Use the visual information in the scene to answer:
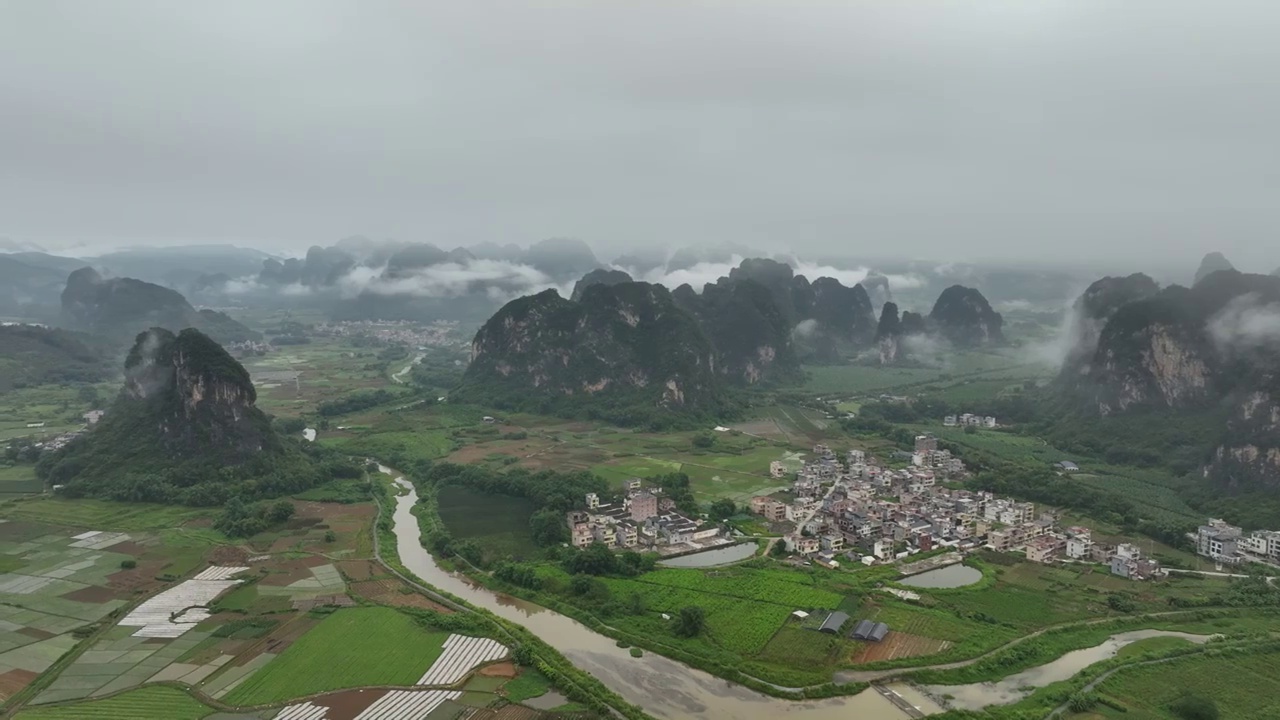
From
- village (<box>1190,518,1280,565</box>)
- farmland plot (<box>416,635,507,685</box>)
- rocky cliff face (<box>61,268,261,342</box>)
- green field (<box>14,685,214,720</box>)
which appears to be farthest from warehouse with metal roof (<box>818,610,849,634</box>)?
rocky cliff face (<box>61,268,261,342</box>)

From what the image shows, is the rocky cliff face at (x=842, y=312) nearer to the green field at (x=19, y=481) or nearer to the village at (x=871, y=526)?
the village at (x=871, y=526)

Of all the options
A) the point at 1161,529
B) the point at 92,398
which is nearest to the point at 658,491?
the point at 1161,529

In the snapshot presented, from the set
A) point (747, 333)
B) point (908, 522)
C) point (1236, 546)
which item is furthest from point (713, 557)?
point (747, 333)

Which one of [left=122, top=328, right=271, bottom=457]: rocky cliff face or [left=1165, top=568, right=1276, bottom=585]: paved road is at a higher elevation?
[left=122, top=328, right=271, bottom=457]: rocky cliff face

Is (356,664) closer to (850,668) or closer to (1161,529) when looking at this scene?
(850,668)

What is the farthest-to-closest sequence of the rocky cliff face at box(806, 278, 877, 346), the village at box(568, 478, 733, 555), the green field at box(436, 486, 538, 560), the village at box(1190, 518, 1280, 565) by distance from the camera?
the rocky cliff face at box(806, 278, 877, 346) < the village at box(568, 478, 733, 555) < the green field at box(436, 486, 538, 560) < the village at box(1190, 518, 1280, 565)

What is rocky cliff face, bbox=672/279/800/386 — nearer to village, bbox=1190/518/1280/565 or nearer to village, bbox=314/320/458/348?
village, bbox=1190/518/1280/565

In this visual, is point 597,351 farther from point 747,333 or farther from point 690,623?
point 690,623
